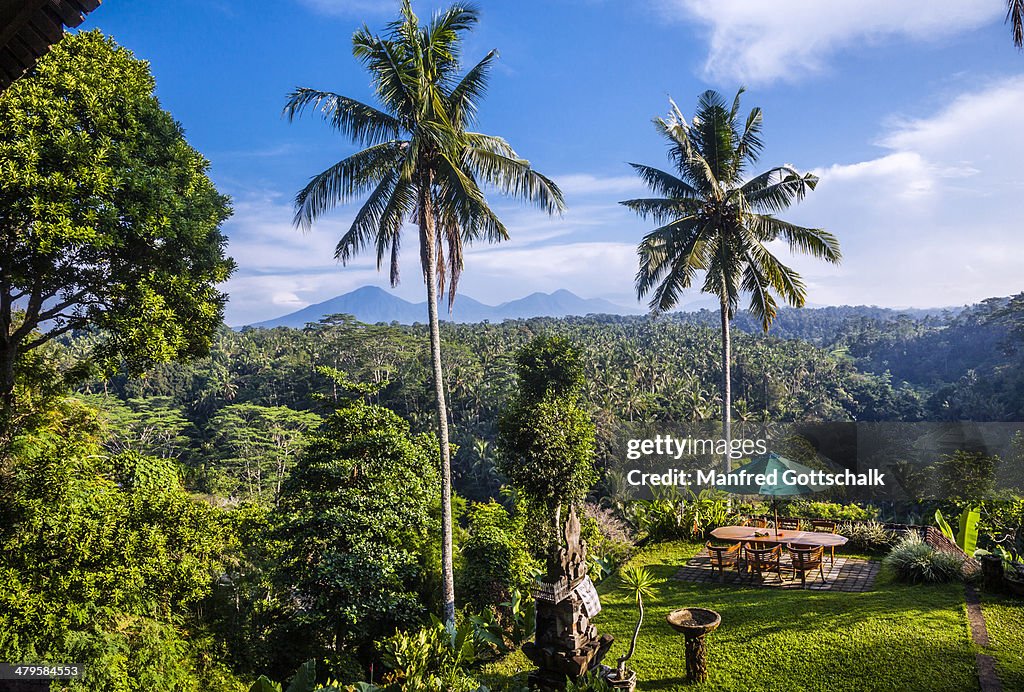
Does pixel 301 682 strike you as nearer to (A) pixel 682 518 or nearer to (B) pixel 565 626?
(B) pixel 565 626

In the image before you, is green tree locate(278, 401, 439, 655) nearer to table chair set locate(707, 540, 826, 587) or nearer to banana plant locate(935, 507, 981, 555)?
table chair set locate(707, 540, 826, 587)

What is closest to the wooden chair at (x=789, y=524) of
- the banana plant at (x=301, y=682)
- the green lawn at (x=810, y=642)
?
the green lawn at (x=810, y=642)

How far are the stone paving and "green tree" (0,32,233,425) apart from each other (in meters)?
9.09

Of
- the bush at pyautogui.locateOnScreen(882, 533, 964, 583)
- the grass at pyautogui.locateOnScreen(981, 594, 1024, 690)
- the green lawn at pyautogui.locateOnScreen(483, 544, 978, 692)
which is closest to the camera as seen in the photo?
the grass at pyautogui.locateOnScreen(981, 594, 1024, 690)

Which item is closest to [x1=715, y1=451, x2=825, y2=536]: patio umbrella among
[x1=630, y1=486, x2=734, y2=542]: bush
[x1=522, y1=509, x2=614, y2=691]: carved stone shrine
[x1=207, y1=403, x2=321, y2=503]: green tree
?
[x1=630, y1=486, x2=734, y2=542]: bush

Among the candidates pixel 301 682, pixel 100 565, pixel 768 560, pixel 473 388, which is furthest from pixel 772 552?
pixel 473 388

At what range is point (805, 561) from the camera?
32.4 feet

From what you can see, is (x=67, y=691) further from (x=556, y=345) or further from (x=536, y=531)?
(x=556, y=345)

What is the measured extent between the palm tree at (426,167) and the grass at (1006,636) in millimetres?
6860

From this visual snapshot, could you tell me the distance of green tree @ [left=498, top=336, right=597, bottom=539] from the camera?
688cm

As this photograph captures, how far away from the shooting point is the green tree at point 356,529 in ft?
31.2

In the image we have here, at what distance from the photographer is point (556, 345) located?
24.3 ft

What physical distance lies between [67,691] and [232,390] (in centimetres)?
3967

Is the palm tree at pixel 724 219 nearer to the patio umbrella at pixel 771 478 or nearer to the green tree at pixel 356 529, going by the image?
the patio umbrella at pixel 771 478
